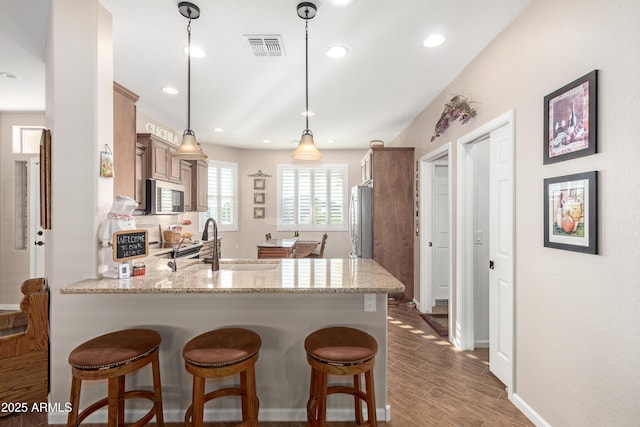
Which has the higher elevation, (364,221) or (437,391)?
(364,221)

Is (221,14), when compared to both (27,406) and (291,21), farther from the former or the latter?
(27,406)

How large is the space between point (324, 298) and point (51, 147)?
6.96 feet

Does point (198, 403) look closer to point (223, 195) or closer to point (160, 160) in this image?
point (160, 160)

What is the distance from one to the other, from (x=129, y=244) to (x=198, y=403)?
3.62 feet

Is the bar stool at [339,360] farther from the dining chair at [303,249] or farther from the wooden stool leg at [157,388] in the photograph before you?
the dining chair at [303,249]

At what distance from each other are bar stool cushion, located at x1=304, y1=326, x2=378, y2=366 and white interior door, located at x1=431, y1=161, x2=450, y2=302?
9.08ft

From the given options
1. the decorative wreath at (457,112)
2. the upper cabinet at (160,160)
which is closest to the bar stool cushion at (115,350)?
the upper cabinet at (160,160)

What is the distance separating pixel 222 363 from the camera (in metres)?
1.55

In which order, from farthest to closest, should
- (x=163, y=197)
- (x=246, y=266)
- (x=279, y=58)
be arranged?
(x=163, y=197) → (x=279, y=58) → (x=246, y=266)

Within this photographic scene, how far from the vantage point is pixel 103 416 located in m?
2.02

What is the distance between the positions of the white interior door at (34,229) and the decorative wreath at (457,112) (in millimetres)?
5308

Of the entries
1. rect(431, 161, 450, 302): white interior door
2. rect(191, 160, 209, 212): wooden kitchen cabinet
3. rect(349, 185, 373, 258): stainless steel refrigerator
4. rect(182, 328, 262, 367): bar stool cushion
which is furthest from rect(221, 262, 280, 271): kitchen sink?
rect(191, 160, 209, 212): wooden kitchen cabinet

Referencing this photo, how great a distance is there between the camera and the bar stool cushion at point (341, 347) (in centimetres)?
158

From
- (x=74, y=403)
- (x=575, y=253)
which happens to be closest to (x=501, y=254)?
(x=575, y=253)
